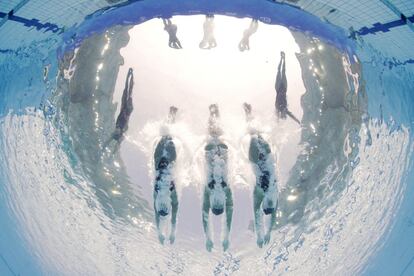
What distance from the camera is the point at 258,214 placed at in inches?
368

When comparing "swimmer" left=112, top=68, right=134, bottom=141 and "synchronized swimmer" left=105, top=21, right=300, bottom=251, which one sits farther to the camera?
"swimmer" left=112, top=68, right=134, bottom=141

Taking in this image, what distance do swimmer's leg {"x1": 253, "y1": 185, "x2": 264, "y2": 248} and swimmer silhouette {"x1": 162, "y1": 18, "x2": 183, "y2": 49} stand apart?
3508 mm

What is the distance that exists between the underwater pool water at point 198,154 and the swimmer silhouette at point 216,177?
0.16 meters

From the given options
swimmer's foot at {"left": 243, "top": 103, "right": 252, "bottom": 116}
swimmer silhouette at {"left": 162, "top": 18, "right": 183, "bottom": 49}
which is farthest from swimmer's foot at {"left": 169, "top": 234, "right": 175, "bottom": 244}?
swimmer silhouette at {"left": 162, "top": 18, "right": 183, "bottom": 49}

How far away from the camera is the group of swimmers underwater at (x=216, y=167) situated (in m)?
8.75

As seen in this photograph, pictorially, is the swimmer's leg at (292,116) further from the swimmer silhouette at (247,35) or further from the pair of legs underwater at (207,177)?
the swimmer silhouette at (247,35)

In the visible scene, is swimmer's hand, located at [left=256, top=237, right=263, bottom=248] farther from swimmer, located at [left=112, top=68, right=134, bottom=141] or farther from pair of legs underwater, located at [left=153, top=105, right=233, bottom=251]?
A: swimmer, located at [left=112, top=68, right=134, bottom=141]

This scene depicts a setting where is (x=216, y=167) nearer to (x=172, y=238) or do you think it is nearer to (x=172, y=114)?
(x=172, y=114)

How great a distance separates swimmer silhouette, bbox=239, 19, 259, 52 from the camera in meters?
8.26

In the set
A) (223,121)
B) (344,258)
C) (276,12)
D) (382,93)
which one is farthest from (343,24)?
(344,258)

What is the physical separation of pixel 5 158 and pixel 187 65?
417 centimetres

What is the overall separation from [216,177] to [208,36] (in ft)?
9.66

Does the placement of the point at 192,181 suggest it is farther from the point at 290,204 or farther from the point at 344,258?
the point at 344,258

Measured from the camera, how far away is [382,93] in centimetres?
709
